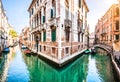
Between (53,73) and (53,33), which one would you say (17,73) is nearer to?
(53,73)

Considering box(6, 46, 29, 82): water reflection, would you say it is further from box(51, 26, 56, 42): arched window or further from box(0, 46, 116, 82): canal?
box(51, 26, 56, 42): arched window

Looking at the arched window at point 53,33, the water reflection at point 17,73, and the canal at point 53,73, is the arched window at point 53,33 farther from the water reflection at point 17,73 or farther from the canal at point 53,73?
A: the water reflection at point 17,73

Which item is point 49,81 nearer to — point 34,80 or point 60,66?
point 34,80

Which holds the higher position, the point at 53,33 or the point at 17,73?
the point at 53,33

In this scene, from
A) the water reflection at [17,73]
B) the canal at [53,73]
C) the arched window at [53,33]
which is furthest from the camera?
the arched window at [53,33]

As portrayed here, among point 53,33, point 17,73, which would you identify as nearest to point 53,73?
point 17,73

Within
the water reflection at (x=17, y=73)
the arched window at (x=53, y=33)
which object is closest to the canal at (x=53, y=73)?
the water reflection at (x=17, y=73)

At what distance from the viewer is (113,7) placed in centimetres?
4106

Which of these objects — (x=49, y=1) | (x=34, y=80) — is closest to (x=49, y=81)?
(x=34, y=80)

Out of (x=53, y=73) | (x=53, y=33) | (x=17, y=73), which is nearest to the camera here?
(x=17, y=73)

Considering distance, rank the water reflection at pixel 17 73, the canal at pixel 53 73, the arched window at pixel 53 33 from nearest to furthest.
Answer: the water reflection at pixel 17 73 < the canal at pixel 53 73 < the arched window at pixel 53 33

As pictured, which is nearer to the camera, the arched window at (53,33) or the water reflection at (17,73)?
the water reflection at (17,73)

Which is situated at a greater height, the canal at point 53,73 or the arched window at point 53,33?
the arched window at point 53,33

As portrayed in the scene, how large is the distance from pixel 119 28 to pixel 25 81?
30.0 m
